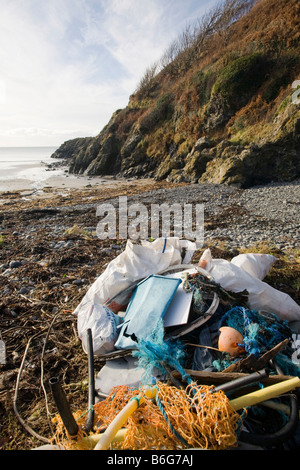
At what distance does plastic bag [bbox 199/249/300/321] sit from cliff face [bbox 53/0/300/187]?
1087cm

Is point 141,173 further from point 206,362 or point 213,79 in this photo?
point 206,362

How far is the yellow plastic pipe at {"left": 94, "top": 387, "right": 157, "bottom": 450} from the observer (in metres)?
1.27

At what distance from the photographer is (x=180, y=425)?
1.33 metres

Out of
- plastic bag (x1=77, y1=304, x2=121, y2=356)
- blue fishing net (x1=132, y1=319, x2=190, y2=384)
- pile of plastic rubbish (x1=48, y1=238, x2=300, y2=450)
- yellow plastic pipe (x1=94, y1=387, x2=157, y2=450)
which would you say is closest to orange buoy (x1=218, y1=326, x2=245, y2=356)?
pile of plastic rubbish (x1=48, y1=238, x2=300, y2=450)

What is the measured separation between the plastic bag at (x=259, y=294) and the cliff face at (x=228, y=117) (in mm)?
10873

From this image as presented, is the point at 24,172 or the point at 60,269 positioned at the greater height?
the point at 24,172

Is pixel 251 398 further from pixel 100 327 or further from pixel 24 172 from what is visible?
pixel 24 172

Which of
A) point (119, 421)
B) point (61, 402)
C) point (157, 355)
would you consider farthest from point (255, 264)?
point (61, 402)

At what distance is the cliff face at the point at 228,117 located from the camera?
12711mm

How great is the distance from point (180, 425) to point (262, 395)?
52cm

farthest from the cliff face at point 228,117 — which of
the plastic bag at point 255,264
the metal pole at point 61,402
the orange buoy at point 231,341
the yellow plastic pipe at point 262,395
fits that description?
the metal pole at point 61,402

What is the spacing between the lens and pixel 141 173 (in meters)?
23.4
